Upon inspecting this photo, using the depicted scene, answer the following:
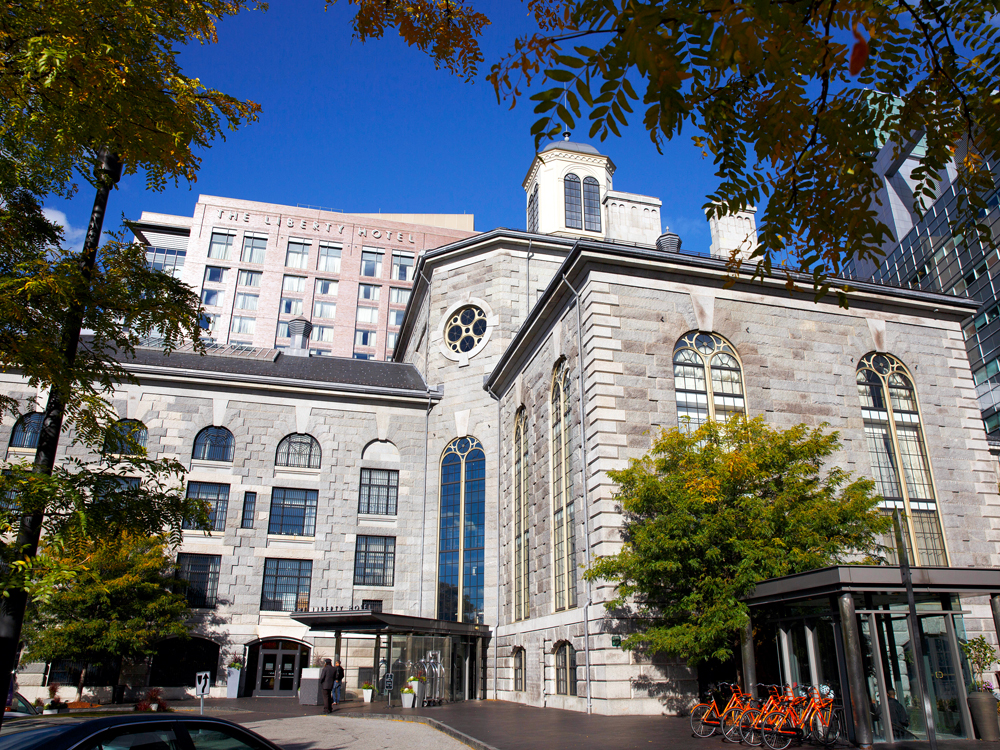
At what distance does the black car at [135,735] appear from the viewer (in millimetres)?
4906

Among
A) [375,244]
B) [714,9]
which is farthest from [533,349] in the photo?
[375,244]

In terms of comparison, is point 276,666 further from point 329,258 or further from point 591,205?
point 329,258

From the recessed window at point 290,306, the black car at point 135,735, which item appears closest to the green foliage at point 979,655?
the black car at point 135,735

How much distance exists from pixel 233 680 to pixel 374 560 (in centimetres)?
715

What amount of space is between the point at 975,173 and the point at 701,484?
11778 millimetres

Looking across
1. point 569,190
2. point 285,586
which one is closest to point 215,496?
point 285,586

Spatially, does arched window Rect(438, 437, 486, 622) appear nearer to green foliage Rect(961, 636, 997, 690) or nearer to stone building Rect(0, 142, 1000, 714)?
stone building Rect(0, 142, 1000, 714)

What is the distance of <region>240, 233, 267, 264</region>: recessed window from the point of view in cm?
7256

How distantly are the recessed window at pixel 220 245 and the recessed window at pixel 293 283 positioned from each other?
621cm

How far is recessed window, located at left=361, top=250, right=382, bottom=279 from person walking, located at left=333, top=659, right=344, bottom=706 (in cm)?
5332

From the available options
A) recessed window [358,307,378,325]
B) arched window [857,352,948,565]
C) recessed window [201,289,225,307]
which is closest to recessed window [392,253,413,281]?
recessed window [358,307,378,325]

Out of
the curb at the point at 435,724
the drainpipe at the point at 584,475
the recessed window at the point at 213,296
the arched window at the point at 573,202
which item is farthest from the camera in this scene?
the recessed window at the point at 213,296

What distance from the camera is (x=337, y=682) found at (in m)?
24.7

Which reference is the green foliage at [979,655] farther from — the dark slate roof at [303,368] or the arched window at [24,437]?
the arched window at [24,437]
